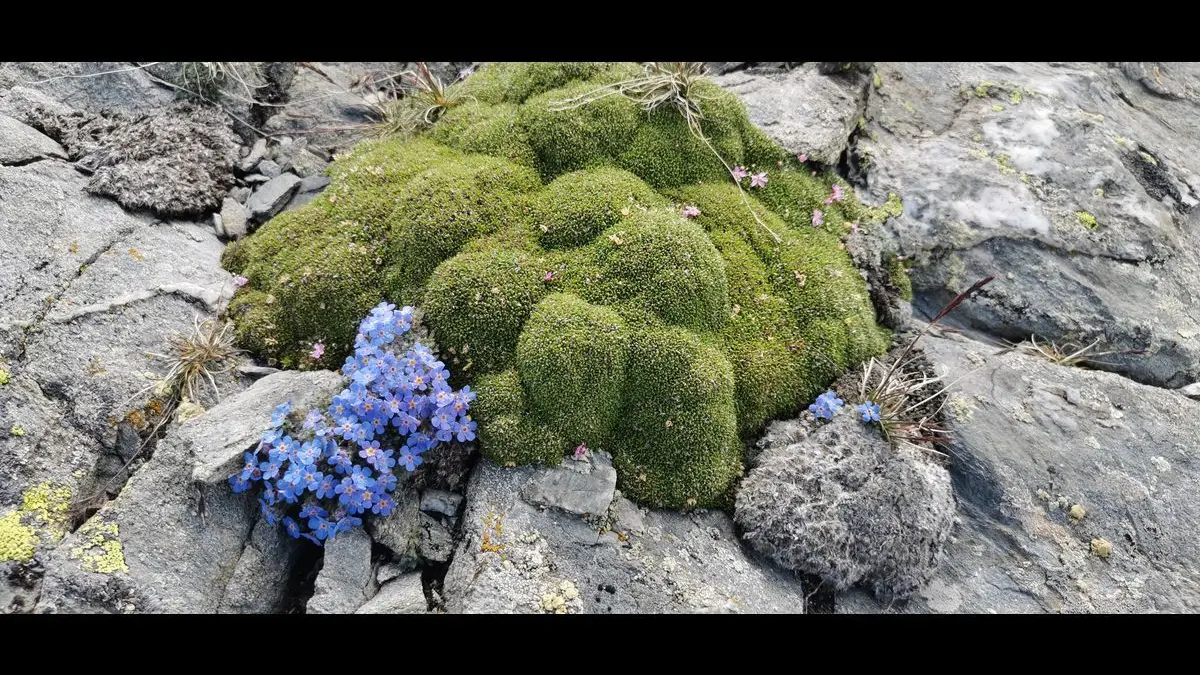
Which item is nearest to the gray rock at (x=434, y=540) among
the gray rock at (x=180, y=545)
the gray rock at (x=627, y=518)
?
the gray rock at (x=180, y=545)

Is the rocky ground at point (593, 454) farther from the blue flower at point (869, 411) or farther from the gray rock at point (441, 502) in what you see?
the blue flower at point (869, 411)

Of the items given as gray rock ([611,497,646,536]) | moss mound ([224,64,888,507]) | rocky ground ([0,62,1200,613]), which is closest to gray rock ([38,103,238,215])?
rocky ground ([0,62,1200,613])

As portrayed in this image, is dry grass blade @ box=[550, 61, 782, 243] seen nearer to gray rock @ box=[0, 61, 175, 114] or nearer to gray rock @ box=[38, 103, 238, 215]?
gray rock @ box=[38, 103, 238, 215]

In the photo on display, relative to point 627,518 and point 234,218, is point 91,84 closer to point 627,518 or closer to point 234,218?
point 234,218

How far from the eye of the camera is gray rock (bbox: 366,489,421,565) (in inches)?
194

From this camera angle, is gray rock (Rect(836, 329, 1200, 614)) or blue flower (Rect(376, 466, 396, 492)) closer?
blue flower (Rect(376, 466, 396, 492))

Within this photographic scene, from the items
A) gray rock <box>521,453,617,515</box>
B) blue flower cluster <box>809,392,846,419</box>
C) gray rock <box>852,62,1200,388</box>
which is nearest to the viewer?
gray rock <box>521,453,617,515</box>

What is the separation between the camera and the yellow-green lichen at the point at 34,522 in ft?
15.5

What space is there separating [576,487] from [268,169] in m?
4.58

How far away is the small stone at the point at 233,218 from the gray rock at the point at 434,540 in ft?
11.4

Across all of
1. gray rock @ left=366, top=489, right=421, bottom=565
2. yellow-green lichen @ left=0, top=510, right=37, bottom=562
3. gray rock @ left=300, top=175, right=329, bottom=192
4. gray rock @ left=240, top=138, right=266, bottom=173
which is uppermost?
gray rock @ left=240, top=138, right=266, bottom=173

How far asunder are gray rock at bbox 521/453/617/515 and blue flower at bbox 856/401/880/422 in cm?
193

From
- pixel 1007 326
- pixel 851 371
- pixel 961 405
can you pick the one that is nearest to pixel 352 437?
pixel 851 371

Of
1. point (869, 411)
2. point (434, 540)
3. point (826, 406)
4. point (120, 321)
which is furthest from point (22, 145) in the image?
point (869, 411)
